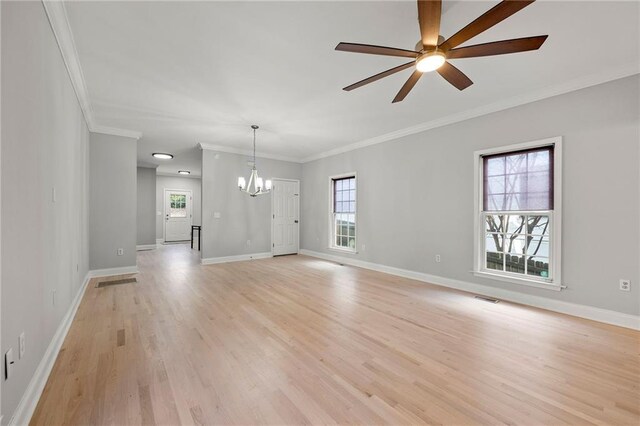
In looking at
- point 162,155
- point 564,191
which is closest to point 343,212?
point 564,191

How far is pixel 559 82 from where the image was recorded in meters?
3.20

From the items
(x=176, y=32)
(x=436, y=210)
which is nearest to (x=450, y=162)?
(x=436, y=210)

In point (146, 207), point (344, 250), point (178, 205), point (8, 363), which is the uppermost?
point (178, 205)

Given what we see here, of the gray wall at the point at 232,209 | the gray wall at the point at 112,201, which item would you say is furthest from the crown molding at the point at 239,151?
the gray wall at the point at 112,201

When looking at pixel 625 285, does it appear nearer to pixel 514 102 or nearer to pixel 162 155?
pixel 514 102

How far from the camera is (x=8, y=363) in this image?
1.39 meters

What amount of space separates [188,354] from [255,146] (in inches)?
198

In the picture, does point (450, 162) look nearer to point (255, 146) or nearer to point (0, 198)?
point (255, 146)

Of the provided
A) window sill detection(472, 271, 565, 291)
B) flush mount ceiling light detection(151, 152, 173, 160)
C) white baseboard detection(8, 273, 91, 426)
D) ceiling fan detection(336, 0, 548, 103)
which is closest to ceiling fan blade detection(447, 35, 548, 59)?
ceiling fan detection(336, 0, 548, 103)

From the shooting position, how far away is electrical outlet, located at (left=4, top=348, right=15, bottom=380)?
1.36m

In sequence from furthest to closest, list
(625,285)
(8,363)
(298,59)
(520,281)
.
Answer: (520,281) → (625,285) → (298,59) → (8,363)

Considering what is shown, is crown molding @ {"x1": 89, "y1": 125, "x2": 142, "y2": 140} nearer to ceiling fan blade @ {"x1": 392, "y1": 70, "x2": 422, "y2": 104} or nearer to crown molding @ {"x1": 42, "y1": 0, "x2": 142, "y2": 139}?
crown molding @ {"x1": 42, "y1": 0, "x2": 142, "y2": 139}

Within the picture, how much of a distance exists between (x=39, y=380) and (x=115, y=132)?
4673mm

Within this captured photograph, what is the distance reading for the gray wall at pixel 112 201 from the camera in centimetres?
493
